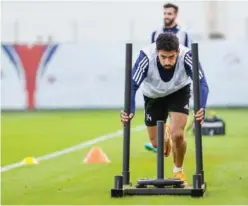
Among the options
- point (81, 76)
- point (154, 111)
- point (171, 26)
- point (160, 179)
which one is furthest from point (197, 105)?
point (81, 76)

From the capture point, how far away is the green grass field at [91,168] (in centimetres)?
892

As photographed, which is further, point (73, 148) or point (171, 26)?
point (73, 148)

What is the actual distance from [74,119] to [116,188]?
52.2ft

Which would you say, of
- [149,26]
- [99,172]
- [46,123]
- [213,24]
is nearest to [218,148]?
[99,172]

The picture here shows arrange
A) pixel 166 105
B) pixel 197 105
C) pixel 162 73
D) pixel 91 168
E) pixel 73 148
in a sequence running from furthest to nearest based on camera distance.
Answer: pixel 73 148, pixel 91 168, pixel 166 105, pixel 162 73, pixel 197 105

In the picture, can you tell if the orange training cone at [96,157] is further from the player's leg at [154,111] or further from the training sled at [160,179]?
the training sled at [160,179]

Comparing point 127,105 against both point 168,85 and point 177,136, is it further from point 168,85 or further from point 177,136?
point 177,136

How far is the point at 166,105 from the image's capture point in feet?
34.0

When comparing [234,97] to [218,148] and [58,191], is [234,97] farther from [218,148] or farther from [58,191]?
[58,191]

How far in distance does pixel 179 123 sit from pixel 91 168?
232 cm

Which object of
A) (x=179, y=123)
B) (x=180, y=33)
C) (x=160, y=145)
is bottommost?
(x=160, y=145)

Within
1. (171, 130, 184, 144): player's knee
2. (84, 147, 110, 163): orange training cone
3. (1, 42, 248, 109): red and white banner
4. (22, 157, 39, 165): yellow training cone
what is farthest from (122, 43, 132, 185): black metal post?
(1, 42, 248, 109): red and white banner

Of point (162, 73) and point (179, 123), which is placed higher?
point (162, 73)

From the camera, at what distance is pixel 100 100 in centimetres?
3020
